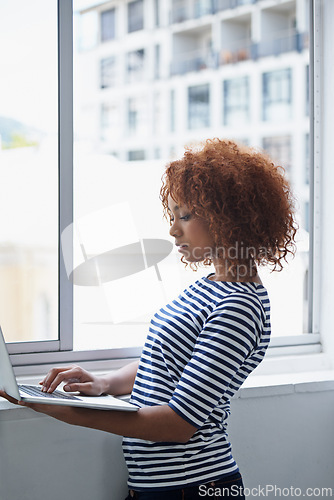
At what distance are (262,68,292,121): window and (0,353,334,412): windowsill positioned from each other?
7.04m

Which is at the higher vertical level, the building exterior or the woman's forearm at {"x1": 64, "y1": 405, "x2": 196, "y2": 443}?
the building exterior

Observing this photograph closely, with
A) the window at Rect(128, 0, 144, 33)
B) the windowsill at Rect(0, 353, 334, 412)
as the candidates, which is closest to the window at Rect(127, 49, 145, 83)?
the window at Rect(128, 0, 144, 33)

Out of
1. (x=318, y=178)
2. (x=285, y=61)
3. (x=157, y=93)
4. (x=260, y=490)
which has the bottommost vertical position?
(x=260, y=490)

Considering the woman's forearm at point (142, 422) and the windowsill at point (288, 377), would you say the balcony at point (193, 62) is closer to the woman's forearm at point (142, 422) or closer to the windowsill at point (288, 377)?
the windowsill at point (288, 377)

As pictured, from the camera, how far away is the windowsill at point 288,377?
5.17 feet

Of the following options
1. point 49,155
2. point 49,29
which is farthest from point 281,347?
point 49,29

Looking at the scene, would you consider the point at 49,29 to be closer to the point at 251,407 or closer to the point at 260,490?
the point at 251,407

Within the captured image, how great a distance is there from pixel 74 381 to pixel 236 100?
7959 mm

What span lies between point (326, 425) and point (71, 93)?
4.23 feet

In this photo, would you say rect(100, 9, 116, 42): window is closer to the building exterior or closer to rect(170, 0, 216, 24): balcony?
the building exterior

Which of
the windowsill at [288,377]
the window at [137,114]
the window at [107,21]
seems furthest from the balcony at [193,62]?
the windowsill at [288,377]

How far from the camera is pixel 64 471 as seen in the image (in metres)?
1.35

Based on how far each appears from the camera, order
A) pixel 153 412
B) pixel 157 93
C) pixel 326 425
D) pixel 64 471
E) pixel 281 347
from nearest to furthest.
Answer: pixel 153 412
pixel 64 471
pixel 326 425
pixel 281 347
pixel 157 93

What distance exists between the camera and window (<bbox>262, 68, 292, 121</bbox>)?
8337mm
